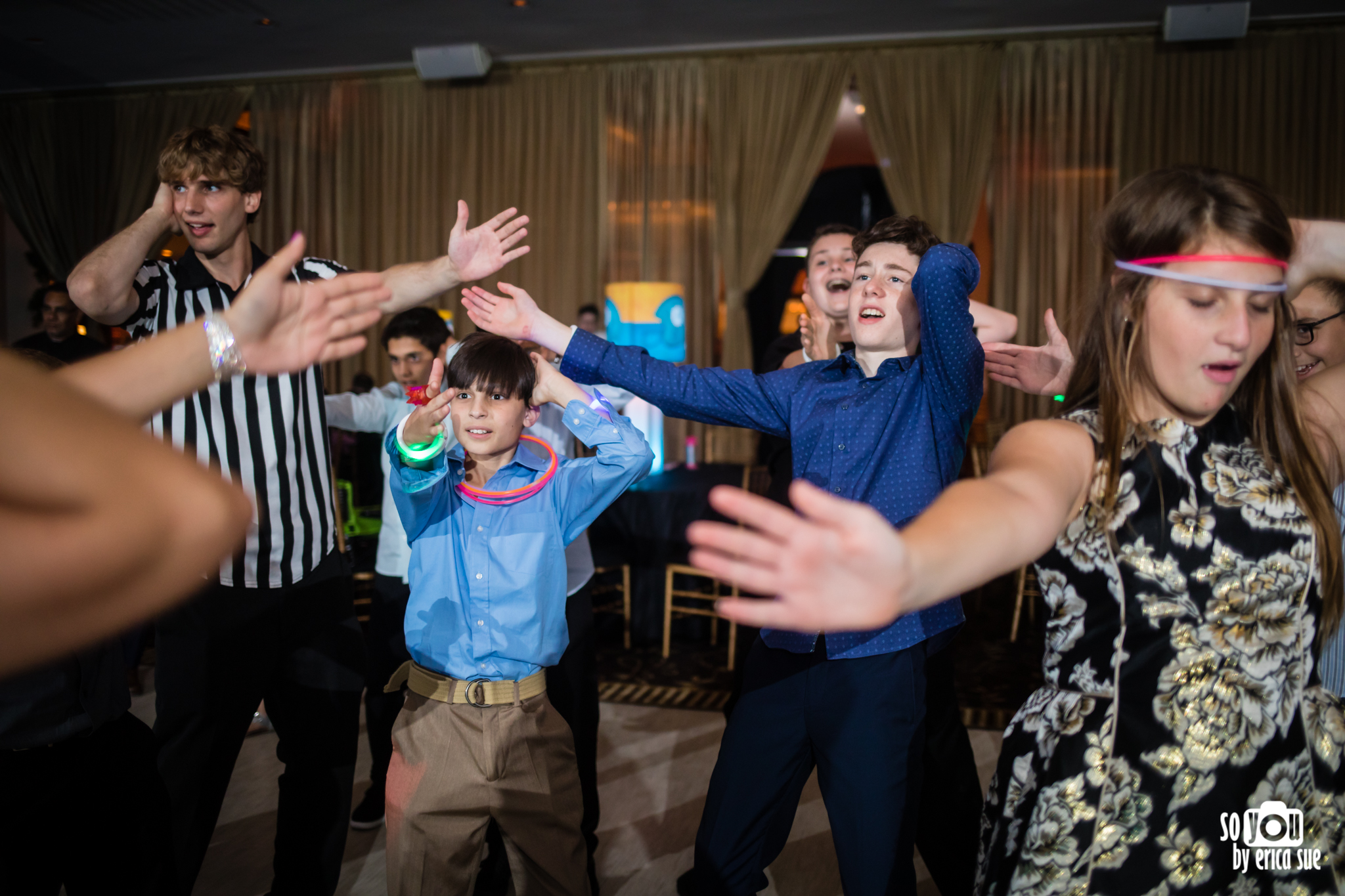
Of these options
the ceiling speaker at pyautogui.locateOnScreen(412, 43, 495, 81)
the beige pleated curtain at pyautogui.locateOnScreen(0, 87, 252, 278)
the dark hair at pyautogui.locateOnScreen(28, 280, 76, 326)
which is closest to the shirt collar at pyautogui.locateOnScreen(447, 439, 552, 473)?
the dark hair at pyautogui.locateOnScreen(28, 280, 76, 326)

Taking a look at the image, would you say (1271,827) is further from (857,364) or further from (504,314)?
(504,314)

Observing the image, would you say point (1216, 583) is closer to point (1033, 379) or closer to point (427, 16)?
point (1033, 379)

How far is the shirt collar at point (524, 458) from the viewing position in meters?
1.90

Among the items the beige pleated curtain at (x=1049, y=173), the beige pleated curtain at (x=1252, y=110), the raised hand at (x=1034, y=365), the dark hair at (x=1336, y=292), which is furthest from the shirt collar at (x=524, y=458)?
the beige pleated curtain at (x=1252, y=110)

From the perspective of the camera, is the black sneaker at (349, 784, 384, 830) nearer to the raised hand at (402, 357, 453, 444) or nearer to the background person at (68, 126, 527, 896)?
the background person at (68, 126, 527, 896)

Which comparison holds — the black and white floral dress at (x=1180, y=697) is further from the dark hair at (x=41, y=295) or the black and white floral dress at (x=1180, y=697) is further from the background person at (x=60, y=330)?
the background person at (x=60, y=330)

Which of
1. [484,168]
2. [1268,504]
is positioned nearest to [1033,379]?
[1268,504]

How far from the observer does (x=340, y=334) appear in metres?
1.13

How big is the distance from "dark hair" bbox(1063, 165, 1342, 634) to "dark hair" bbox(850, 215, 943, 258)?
1.73ft

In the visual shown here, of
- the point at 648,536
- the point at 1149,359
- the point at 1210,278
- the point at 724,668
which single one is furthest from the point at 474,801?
the point at 648,536

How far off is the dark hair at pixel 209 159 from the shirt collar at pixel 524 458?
786 mm

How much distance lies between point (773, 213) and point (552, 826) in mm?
5296

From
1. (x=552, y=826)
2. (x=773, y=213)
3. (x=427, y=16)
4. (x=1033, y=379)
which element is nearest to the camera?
(x=552, y=826)

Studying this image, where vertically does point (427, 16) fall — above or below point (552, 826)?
above
